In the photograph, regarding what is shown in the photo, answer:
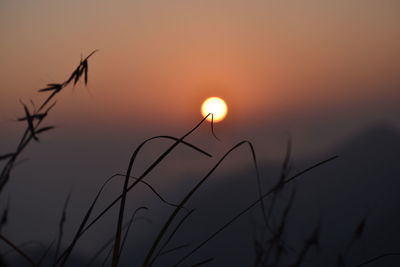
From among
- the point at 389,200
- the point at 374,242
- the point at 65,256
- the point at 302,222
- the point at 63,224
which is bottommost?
the point at 65,256

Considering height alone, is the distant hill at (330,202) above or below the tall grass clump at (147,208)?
above

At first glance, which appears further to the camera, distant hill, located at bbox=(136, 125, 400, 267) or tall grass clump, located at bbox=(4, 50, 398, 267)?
distant hill, located at bbox=(136, 125, 400, 267)

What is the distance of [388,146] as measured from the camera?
188 metres

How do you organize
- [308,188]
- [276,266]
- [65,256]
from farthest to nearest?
[308,188] → [276,266] → [65,256]

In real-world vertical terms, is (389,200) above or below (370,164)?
below

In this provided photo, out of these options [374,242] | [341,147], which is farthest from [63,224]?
[341,147]

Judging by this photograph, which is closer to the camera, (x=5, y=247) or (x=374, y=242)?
(x=5, y=247)

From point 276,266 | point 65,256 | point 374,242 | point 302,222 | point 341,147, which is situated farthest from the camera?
point 341,147

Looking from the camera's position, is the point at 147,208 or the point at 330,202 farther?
the point at 330,202

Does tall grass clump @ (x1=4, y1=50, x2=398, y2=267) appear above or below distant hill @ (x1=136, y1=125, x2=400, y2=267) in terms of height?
below

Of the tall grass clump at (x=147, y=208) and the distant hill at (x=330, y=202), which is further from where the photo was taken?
the distant hill at (x=330, y=202)

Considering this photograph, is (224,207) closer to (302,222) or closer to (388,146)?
(302,222)

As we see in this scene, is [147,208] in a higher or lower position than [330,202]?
lower

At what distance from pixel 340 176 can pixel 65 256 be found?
647ft
